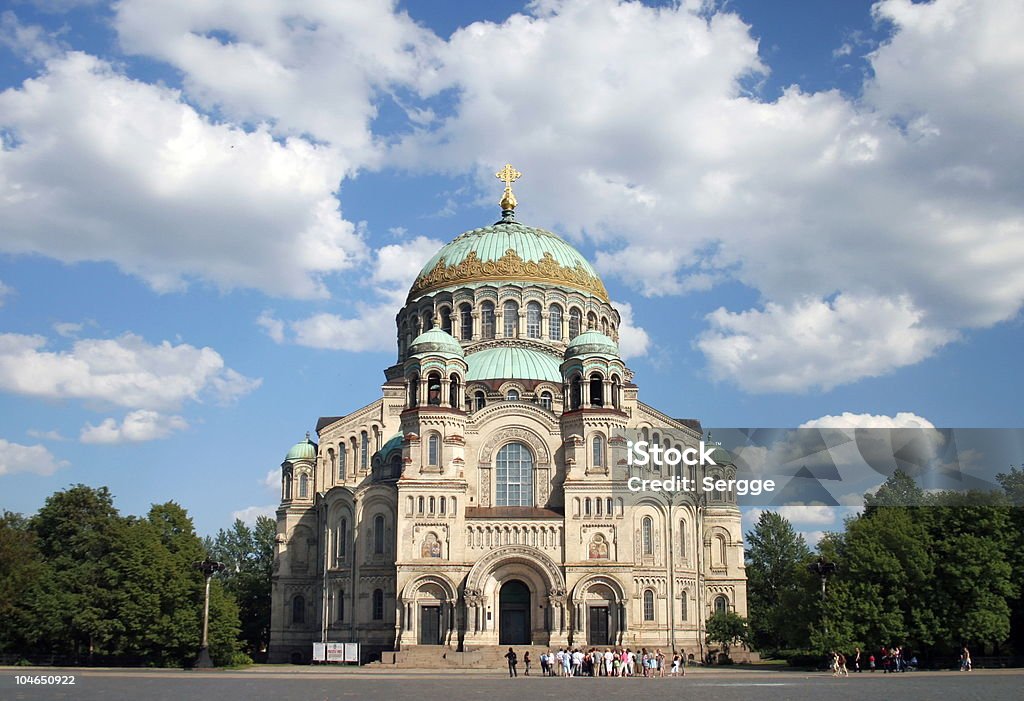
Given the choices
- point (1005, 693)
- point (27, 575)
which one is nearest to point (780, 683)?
point (1005, 693)

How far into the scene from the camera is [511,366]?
65.2m

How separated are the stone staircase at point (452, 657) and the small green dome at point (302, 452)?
58.2ft

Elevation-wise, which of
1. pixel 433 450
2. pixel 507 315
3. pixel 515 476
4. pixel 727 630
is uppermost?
pixel 507 315

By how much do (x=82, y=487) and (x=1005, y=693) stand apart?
46.1 metres

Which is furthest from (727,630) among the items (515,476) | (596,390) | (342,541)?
(342,541)

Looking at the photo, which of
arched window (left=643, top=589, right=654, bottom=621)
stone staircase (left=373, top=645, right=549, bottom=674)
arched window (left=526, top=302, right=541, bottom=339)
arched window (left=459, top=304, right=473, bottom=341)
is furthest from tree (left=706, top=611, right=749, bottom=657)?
arched window (left=459, top=304, right=473, bottom=341)

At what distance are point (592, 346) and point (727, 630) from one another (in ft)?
54.1

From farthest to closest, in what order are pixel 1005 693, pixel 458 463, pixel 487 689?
1. pixel 458 463
2. pixel 487 689
3. pixel 1005 693

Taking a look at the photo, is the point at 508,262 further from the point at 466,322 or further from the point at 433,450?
the point at 433,450

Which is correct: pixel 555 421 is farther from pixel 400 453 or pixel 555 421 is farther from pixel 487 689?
pixel 487 689

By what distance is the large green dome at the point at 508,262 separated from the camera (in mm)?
71812

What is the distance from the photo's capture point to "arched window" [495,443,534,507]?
195ft

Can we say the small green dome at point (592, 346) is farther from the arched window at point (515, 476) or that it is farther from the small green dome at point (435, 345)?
the small green dome at point (435, 345)

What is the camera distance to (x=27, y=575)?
50.8 metres
